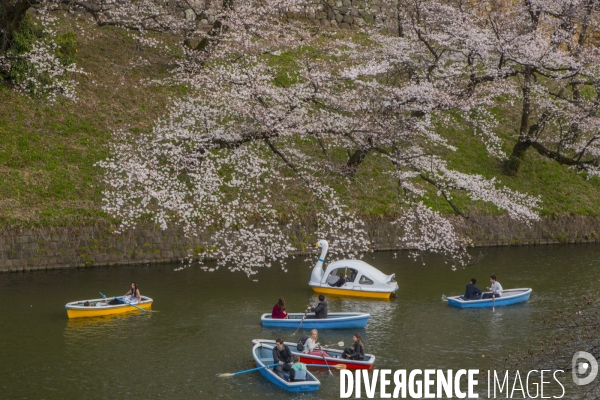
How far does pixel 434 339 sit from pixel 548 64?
19062 millimetres

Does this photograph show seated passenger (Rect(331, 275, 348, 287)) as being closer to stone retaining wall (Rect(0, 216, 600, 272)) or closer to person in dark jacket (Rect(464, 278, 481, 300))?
person in dark jacket (Rect(464, 278, 481, 300))


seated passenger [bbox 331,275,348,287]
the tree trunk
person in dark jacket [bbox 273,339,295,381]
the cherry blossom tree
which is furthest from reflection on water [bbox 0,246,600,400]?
the tree trunk

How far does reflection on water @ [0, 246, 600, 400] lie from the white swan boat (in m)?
0.41

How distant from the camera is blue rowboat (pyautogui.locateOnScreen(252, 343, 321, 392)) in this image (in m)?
16.9

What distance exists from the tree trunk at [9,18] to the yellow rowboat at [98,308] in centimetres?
1528

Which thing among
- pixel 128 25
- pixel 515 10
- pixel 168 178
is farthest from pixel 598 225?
pixel 128 25

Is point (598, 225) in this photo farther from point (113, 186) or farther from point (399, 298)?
point (113, 186)

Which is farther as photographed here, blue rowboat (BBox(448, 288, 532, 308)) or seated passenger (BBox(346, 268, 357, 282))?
seated passenger (BBox(346, 268, 357, 282))

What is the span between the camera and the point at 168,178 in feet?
93.6

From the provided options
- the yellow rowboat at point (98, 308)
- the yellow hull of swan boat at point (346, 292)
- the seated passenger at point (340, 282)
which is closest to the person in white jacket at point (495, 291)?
the yellow hull of swan boat at point (346, 292)

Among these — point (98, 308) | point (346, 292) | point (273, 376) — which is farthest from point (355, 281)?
point (273, 376)

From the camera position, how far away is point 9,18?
32438 millimetres

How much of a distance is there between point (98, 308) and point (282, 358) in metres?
7.91

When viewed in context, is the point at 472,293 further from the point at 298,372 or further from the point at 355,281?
the point at 298,372
